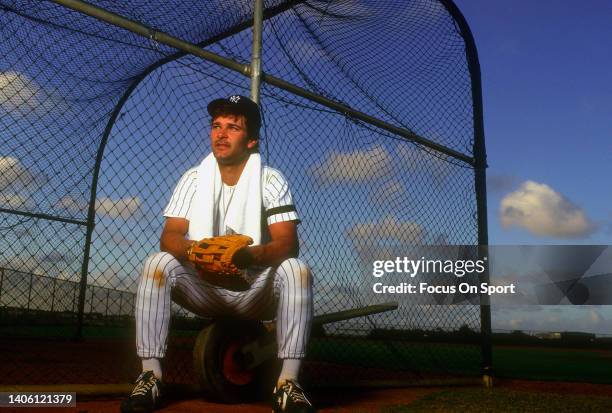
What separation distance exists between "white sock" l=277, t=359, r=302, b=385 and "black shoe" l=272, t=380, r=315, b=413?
0.02m

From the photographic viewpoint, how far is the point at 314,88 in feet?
14.6

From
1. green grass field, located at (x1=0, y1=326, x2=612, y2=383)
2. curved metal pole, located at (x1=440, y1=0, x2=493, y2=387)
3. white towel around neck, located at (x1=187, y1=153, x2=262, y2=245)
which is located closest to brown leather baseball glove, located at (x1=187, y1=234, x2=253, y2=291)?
white towel around neck, located at (x1=187, y1=153, x2=262, y2=245)

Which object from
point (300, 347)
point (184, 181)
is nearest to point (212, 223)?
point (184, 181)

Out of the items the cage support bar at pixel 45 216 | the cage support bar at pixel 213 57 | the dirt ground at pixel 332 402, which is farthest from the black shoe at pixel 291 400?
the cage support bar at pixel 45 216

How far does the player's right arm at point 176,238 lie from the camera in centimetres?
255

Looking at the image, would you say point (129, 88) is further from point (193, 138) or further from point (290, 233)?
point (290, 233)

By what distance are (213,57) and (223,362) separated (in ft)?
5.43

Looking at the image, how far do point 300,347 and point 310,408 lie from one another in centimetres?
27

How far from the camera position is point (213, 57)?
10.8ft

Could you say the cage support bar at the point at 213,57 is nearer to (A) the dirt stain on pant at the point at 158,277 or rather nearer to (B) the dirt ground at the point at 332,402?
(A) the dirt stain on pant at the point at 158,277

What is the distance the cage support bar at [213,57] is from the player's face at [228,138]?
2.11 ft

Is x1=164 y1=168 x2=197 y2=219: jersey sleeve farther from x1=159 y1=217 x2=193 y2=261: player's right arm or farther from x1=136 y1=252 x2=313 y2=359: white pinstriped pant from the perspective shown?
x1=136 y1=252 x2=313 y2=359: white pinstriped pant

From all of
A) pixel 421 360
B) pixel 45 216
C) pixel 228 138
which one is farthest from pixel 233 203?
pixel 421 360

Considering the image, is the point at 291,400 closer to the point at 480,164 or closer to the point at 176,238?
the point at 176,238
